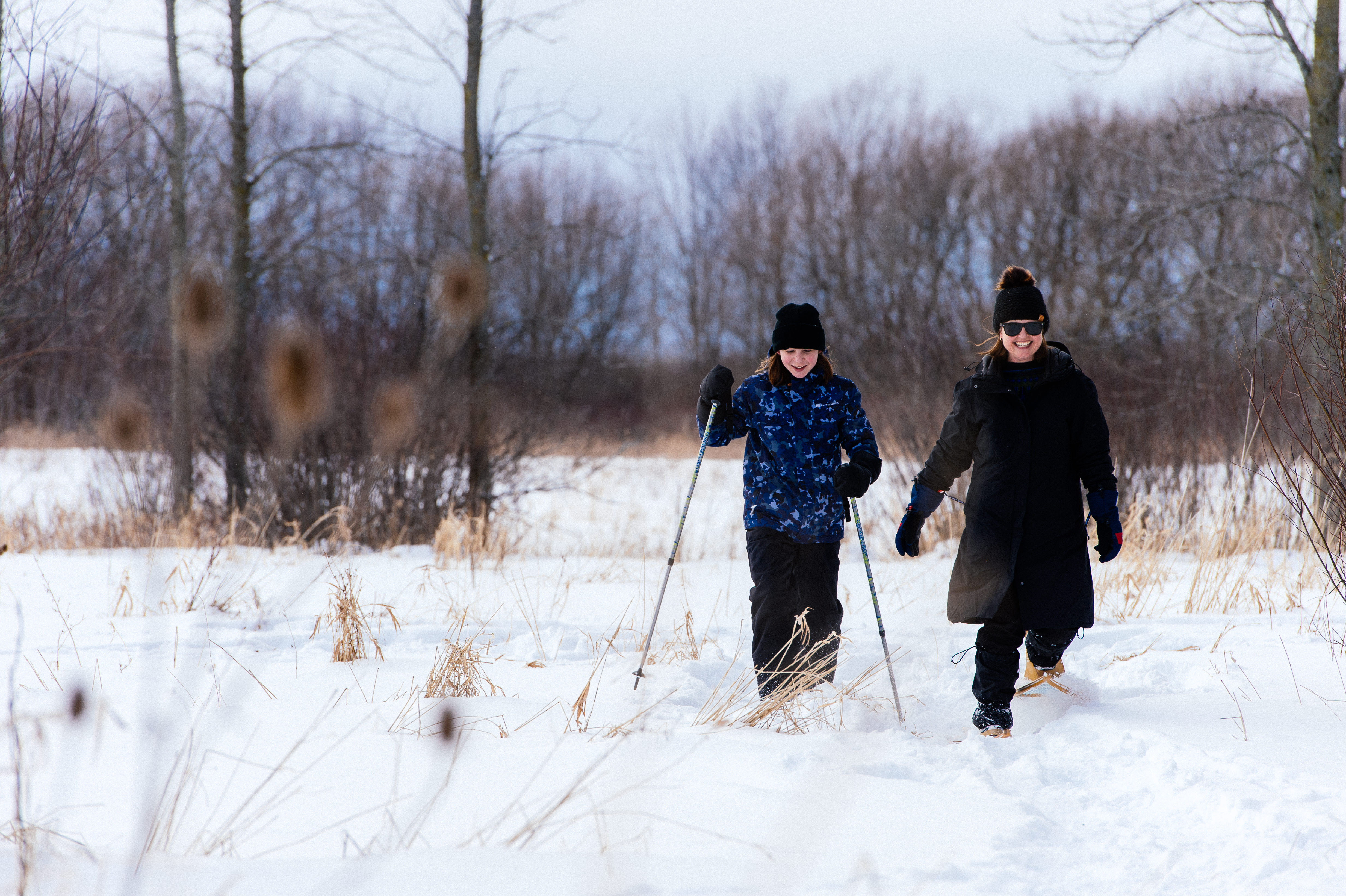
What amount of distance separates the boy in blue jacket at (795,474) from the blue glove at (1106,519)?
32.6 inches

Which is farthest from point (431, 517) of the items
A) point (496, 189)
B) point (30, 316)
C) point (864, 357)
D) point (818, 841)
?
point (496, 189)

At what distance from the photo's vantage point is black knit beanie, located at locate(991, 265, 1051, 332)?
3402 millimetres

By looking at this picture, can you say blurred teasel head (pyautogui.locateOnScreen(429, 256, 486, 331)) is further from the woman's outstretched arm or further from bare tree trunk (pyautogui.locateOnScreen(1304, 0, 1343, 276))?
bare tree trunk (pyautogui.locateOnScreen(1304, 0, 1343, 276))

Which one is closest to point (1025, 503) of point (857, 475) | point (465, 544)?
point (857, 475)

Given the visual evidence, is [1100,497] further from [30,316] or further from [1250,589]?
[30,316]

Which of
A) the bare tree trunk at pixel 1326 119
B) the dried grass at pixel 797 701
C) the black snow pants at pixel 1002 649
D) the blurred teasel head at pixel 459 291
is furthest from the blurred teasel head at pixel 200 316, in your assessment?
the bare tree trunk at pixel 1326 119

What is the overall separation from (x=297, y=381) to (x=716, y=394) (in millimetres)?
6108

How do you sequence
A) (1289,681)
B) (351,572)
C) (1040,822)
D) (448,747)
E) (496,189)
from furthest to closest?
(496,189) < (351,572) < (1289,681) < (448,747) < (1040,822)

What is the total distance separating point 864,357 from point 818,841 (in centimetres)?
1087

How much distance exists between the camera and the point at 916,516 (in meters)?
3.52

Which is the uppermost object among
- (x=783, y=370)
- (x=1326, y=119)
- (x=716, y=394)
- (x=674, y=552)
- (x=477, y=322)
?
(x=1326, y=119)

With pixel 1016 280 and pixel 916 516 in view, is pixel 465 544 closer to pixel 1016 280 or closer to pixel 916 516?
pixel 916 516

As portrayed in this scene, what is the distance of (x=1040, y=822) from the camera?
8.18 feet

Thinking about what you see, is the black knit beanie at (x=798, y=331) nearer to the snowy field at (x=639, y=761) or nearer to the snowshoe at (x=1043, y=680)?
the snowy field at (x=639, y=761)
